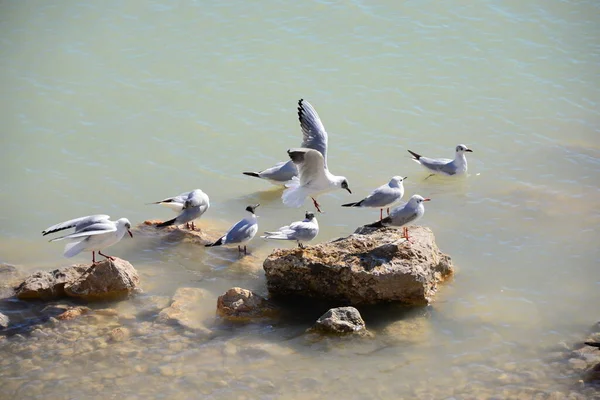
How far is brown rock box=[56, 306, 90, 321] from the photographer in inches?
295

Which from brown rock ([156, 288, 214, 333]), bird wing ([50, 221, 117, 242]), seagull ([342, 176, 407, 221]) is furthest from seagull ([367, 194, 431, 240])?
bird wing ([50, 221, 117, 242])

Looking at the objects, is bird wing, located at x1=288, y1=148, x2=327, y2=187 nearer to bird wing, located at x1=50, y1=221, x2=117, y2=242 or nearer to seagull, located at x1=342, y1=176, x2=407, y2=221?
seagull, located at x1=342, y1=176, x2=407, y2=221

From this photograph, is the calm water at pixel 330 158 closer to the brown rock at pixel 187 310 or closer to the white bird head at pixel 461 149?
the brown rock at pixel 187 310

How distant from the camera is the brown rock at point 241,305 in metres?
7.50

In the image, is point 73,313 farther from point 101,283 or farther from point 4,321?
point 4,321

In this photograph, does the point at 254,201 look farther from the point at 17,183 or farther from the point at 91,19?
the point at 91,19

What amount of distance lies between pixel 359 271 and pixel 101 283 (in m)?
2.63

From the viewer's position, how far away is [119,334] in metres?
7.23

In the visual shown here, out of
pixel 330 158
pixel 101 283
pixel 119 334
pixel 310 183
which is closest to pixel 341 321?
pixel 119 334

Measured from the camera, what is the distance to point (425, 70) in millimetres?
14062

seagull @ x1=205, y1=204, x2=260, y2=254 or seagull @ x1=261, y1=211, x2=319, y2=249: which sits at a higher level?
seagull @ x1=261, y1=211, x2=319, y2=249

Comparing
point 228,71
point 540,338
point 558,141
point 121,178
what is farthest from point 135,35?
point 540,338

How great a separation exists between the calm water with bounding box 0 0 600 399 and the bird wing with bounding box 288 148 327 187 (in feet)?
2.11

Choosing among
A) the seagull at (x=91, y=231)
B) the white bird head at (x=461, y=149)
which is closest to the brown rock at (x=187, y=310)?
the seagull at (x=91, y=231)
